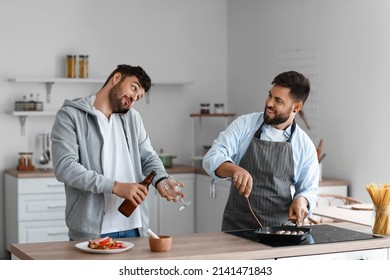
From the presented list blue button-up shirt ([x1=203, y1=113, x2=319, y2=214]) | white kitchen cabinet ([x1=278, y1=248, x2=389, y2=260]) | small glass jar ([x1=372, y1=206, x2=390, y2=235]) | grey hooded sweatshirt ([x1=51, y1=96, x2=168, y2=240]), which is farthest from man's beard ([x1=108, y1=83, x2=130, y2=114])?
small glass jar ([x1=372, y1=206, x2=390, y2=235])

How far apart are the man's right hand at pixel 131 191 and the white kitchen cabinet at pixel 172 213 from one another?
3.38 meters

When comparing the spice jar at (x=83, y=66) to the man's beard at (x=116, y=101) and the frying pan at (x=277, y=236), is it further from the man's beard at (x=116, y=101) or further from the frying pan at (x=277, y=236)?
the frying pan at (x=277, y=236)

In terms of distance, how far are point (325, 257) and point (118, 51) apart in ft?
14.4

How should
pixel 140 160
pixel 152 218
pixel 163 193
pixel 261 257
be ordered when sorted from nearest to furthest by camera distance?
pixel 261 257, pixel 163 193, pixel 140 160, pixel 152 218

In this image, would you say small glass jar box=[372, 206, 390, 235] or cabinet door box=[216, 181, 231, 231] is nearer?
small glass jar box=[372, 206, 390, 235]

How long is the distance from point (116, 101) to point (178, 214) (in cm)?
351

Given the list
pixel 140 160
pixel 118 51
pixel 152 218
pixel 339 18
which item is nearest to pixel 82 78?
pixel 118 51

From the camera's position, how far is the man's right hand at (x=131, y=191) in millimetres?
3279

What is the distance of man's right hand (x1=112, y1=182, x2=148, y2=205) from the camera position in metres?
3.28

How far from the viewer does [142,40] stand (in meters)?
7.31

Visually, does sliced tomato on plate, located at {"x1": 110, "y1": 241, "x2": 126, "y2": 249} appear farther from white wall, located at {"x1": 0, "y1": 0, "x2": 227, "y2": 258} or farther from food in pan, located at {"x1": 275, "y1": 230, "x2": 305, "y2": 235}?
white wall, located at {"x1": 0, "y1": 0, "x2": 227, "y2": 258}

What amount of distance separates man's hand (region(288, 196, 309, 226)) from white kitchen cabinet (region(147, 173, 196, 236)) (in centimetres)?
323

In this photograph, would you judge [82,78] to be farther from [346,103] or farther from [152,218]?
[346,103]

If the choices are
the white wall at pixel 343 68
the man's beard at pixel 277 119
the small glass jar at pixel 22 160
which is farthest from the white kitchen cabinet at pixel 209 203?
the man's beard at pixel 277 119
